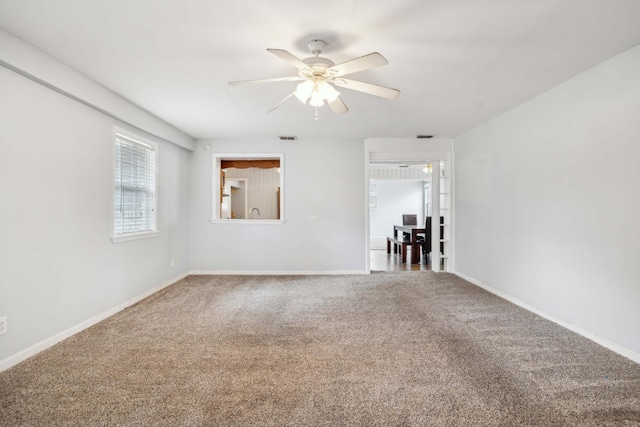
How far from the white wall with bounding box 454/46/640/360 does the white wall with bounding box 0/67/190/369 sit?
4.63 metres

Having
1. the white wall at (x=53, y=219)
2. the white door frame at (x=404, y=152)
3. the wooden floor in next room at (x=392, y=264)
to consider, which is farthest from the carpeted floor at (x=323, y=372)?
the wooden floor in next room at (x=392, y=264)

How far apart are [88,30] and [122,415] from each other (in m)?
2.46

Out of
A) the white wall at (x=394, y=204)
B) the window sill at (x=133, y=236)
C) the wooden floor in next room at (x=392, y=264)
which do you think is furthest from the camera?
the white wall at (x=394, y=204)

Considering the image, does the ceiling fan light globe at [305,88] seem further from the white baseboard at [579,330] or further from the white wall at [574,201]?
the white baseboard at [579,330]

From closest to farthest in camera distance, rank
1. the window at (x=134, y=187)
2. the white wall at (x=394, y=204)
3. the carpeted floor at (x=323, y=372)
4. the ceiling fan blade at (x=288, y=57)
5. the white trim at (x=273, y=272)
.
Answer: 1. the carpeted floor at (x=323, y=372)
2. the ceiling fan blade at (x=288, y=57)
3. the window at (x=134, y=187)
4. the white trim at (x=273, y=272)
5. the white wall at (x=394, y=204)

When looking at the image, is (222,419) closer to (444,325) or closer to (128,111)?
(444,325)

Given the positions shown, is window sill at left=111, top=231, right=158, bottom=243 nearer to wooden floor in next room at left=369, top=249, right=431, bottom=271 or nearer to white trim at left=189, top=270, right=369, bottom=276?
white trim at left=189, top=270, right=369, bottom=276

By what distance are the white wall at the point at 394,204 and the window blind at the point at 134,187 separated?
7.99 m

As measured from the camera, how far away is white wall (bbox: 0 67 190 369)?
6.98 feet

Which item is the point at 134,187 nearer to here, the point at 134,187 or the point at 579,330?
the point at 134,187

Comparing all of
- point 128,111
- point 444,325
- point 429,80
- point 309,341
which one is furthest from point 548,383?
point 128,111

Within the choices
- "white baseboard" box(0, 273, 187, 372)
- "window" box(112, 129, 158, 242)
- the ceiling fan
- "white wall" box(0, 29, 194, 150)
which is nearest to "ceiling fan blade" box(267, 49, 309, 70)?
the ceiling fan

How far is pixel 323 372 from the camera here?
6.68 feet

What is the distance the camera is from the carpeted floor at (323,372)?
162cm
